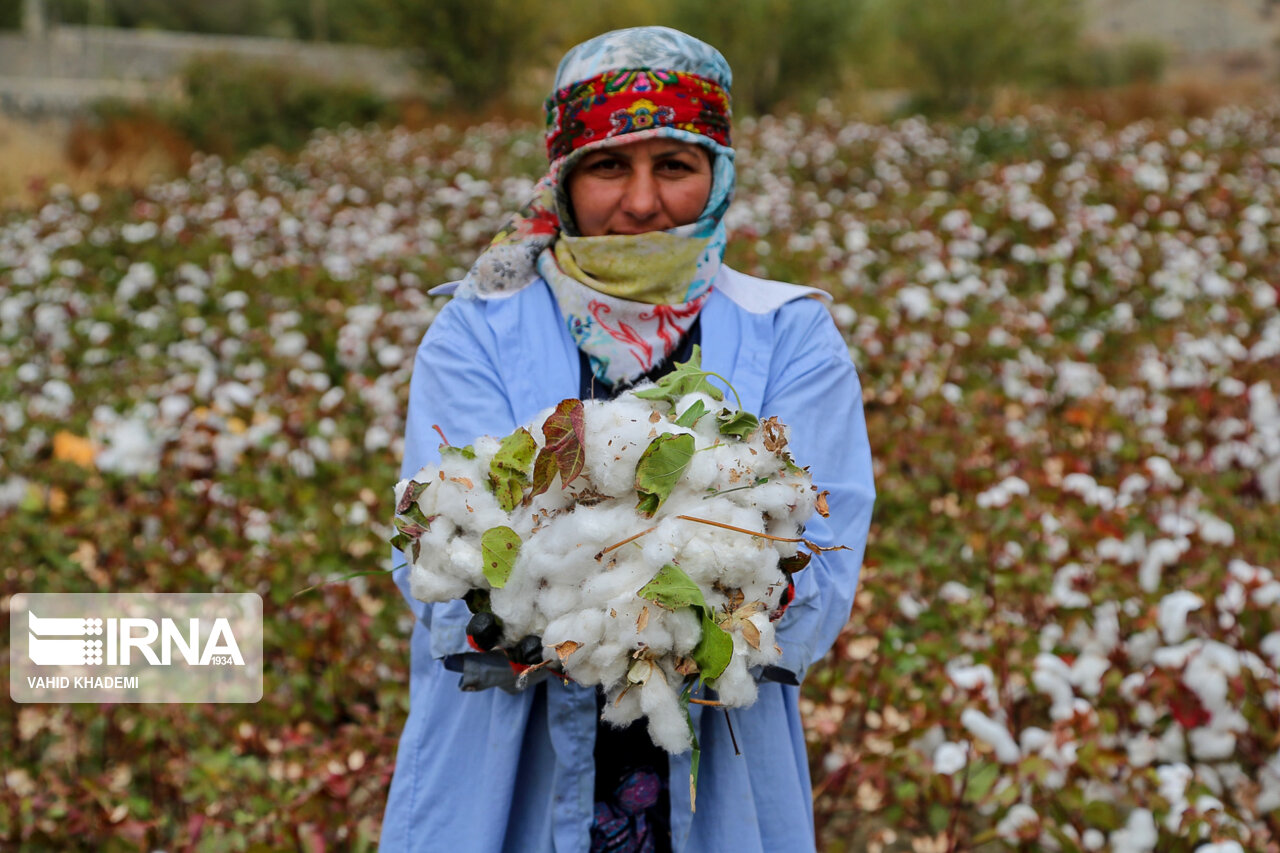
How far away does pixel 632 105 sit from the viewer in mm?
1357

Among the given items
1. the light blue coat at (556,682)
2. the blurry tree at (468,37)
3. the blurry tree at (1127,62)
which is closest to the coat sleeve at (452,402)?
the light blue coat at (556,682)

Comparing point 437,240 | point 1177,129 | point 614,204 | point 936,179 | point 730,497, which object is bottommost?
point 730,497

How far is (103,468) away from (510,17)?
11.9 m

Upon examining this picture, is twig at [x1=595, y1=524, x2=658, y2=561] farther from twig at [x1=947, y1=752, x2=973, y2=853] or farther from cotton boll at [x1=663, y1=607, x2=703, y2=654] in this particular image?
twig at [x1=947, y1=752, x2=973, y2=853]

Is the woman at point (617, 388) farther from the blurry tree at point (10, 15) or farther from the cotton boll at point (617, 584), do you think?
the blurry tree at point (10, 15)

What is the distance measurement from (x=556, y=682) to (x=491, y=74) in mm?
14512

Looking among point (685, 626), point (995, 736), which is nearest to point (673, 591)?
point (685, 626)

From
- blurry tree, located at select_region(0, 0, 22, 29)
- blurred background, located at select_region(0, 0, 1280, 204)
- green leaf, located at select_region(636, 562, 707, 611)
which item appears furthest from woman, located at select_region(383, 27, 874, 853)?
blurry tree, located at select_region(0, 0, 22, 29)

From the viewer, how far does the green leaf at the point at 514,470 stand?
1.05 metres

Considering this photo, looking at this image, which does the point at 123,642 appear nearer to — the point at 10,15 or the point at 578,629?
the point at 578,629

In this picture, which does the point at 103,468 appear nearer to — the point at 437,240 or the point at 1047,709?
the point at 437,240

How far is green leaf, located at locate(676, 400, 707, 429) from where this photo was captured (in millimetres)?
1073

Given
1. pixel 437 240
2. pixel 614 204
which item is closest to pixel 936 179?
pixel 437 240

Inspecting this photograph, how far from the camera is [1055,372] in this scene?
4.60m
